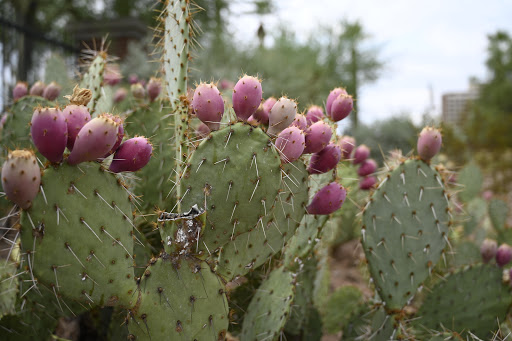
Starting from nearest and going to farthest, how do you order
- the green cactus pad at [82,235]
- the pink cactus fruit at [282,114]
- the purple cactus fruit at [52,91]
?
1. the green cactus pad at [82,235]
2. the pink cactus fruit at [282,114]
3. the purple cactus fruit at [52,91]

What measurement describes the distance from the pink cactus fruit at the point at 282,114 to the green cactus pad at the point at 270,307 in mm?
579

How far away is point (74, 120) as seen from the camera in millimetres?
997

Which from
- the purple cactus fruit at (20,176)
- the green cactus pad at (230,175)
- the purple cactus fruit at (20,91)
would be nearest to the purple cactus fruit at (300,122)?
the green cactus pad at (230,175)

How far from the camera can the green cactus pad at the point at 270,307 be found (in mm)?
1445

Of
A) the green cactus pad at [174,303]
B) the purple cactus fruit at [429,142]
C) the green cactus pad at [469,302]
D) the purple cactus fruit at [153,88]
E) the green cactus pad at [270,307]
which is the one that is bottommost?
the green cactus pad at [469,302]

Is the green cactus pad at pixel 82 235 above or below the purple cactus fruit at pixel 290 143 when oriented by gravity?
below

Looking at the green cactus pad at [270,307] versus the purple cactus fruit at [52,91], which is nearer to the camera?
the green cactus pad at [270,307]

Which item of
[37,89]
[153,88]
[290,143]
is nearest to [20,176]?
[290,143]

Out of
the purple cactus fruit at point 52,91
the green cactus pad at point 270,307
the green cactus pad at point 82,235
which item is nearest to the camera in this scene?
the green cactus pad at point 82,235

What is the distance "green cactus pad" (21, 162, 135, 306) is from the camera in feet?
3.16

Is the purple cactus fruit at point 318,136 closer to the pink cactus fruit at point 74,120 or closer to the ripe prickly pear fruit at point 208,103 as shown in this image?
the ripe prickly pear fruit at point 208,103

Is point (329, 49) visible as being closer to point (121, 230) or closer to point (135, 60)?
point (135, 60)

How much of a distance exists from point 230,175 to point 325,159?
0.34 meters

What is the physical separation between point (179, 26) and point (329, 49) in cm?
1518
